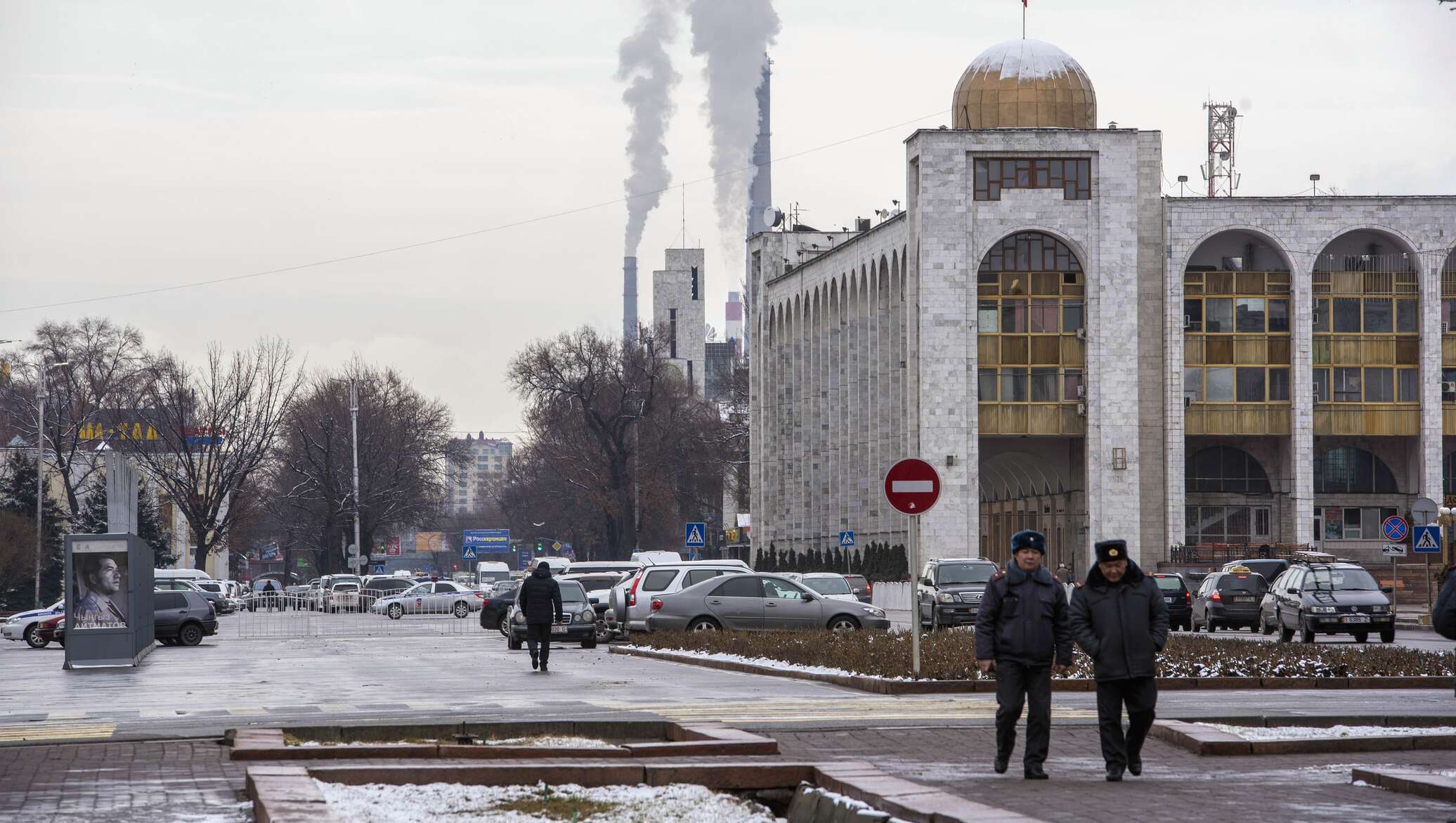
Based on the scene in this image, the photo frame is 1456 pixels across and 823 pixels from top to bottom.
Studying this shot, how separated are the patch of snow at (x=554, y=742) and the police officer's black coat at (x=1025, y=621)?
2655mm

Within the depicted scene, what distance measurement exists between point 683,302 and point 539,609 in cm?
15980

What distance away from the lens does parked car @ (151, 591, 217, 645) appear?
4212 centimetres

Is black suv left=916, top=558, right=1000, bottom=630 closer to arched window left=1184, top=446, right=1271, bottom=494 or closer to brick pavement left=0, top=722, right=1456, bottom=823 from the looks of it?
brick pavement left=0, top=722, right=1456, bottom=823

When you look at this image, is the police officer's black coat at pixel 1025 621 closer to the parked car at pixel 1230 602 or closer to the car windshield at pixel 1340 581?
the car windshield at pixel 1340 581

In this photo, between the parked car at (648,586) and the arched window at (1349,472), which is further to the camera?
the arched window at (1349,472)

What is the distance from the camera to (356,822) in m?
9.02

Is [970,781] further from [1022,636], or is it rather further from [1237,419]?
[1237,419]

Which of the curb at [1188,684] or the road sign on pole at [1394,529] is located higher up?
the road sign on pole at [1394,529]

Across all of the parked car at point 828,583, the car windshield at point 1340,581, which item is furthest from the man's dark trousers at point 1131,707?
the parked car at point 828,583

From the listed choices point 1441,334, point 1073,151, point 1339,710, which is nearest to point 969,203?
point 1073,151

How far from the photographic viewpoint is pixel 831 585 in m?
39.6

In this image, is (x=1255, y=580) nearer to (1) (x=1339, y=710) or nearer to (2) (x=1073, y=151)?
(1) (x=1339, y=710)

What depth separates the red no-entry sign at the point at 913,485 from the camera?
70.1 feet

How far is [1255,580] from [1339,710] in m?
24.8
